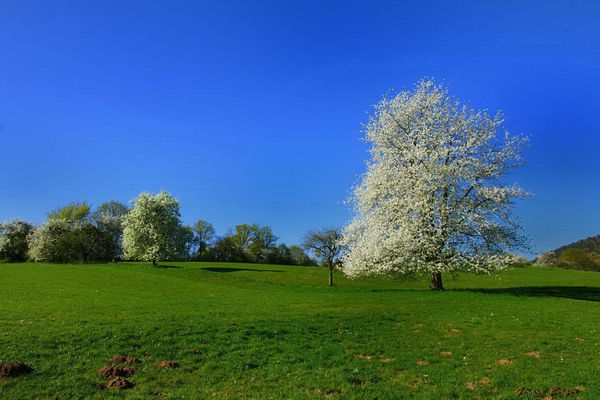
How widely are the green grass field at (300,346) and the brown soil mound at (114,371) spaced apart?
0.28 meters

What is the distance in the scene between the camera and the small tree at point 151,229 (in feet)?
250

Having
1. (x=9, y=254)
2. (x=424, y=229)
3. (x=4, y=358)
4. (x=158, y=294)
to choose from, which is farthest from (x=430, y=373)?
(x=9, y=254)

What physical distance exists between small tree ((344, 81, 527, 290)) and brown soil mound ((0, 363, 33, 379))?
3040 cm

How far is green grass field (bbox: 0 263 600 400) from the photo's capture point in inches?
548

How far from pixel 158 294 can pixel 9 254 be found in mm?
86767

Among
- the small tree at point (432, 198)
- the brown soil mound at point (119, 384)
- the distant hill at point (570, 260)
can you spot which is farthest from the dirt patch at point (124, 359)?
the distant hill at point (570, 260)

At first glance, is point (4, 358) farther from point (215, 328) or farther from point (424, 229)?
point (424, 229)

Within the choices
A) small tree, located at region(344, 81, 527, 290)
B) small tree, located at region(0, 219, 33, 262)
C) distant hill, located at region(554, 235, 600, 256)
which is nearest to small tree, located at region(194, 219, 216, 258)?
small tree, located at region(0, 219, 33, 262)

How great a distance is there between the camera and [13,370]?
14.3 m

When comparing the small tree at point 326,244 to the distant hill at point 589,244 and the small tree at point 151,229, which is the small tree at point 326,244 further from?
the distant hill at point 589,244

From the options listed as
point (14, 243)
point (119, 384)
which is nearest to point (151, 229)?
point (14, 243)

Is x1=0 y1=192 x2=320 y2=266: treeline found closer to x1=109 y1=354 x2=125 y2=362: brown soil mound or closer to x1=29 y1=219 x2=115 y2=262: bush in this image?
x1=29 y1=219 x2=115 y2=262: bush

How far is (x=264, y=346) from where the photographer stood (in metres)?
18.7

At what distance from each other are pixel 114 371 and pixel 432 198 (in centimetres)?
3248
